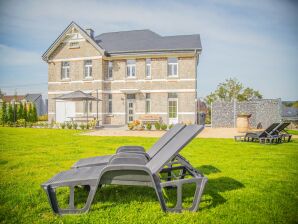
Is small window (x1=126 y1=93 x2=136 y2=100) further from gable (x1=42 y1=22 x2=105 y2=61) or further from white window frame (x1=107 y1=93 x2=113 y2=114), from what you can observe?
gable (x1=42 y1=22 x2=105 y2=61)

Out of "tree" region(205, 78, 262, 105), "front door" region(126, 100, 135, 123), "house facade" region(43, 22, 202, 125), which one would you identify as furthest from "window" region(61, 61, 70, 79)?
"tree" region(205, 78, 262, 105)

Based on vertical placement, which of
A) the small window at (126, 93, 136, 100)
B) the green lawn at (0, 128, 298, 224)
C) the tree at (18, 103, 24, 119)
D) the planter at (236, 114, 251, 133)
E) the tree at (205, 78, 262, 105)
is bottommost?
the green lawn at (0, 128, 298, 224)

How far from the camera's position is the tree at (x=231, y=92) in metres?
27.5

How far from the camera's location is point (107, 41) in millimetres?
24828

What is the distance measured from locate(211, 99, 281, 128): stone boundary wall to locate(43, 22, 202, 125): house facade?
2.06 metres

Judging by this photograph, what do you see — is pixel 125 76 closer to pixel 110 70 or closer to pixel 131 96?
pixel 110 70

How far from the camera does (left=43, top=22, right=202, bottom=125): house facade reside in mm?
21453

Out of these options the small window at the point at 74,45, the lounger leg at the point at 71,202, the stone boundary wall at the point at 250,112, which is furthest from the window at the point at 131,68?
the lounger leg at the point at 71,202

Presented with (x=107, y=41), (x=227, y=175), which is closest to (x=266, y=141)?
(x=227, y=175)

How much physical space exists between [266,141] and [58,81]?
19.6 meters

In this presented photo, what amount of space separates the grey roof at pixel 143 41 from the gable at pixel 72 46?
1.58 m

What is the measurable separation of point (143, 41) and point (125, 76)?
4124 millimetres

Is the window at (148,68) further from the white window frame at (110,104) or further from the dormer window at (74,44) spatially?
the dormer window at (74,44)

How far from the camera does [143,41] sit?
23.6 meters
